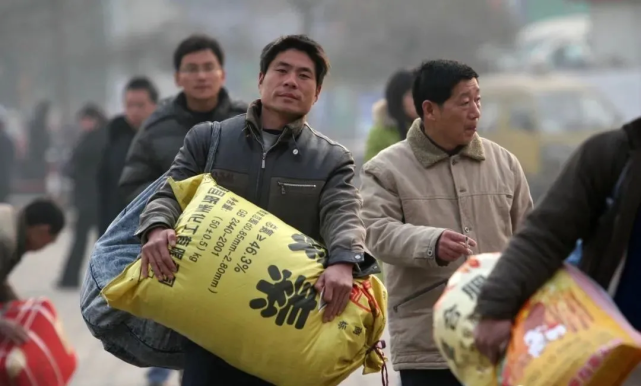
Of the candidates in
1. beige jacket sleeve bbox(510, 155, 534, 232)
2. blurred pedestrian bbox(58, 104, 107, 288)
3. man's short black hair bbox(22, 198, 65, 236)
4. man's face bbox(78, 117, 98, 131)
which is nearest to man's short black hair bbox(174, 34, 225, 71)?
man's short black hair bbox(22, 198, 65, 236)

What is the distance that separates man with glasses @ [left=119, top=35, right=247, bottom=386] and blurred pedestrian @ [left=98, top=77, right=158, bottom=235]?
193 centimetres

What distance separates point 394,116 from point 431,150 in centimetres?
253

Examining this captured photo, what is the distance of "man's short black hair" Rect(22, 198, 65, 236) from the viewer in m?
6.71

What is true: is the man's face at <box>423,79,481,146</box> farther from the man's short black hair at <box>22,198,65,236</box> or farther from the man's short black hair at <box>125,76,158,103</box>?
the man's short black hair at <box>125,76,158,103</box>

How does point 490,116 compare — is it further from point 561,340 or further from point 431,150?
point 561,340

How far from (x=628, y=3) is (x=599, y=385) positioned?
26022mm

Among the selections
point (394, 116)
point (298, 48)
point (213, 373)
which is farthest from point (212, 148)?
point (394, 116)

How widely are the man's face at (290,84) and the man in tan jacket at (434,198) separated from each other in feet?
1.58

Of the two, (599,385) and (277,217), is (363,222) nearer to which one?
(277,217)

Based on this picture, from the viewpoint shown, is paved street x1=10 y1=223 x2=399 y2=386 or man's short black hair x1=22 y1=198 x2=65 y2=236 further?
paved street x1=10 y1=223 x2=399 y2=386

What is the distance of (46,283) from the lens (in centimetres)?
1550

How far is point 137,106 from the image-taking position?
27.6 ft

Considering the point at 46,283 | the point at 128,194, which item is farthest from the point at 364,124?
the point at 128,194

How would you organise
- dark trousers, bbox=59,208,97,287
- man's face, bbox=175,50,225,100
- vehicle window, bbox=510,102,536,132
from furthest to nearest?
vehicle window, bbox=510,102,536,132
dark trousers, bbox=59,208,97,287
man's face, bbox=175,50,225,100
